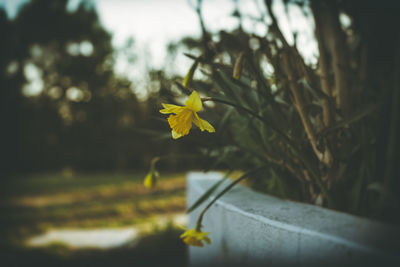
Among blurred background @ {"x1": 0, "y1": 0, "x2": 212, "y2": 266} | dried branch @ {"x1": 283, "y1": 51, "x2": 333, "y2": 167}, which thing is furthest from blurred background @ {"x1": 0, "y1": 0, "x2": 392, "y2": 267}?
dried branch @ {"x1": 283, "y1": 51, "x2": 333, "y2": 167}

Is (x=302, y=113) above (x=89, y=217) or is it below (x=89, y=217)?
above

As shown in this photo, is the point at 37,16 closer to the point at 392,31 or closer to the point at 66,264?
the point at 66,264

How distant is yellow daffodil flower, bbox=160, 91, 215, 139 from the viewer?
514mm

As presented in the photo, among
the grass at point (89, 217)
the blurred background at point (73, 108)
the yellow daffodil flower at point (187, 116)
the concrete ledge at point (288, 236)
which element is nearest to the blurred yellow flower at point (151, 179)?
the concrete ledge at point (288, 236)

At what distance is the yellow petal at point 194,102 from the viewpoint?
51 centimetres

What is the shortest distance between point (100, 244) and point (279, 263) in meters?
2.22

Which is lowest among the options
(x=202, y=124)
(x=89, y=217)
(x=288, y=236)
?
(x=89, y=217)

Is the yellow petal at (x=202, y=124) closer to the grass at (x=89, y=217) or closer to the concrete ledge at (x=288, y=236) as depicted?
the concrete ledge at (x=288, y=236)

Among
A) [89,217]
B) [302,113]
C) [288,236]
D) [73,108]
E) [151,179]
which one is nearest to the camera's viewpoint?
[288,236]

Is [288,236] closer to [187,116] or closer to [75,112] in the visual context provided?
[187,116]

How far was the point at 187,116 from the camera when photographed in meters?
0.54

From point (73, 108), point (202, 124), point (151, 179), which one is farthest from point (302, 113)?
point (73, 108)

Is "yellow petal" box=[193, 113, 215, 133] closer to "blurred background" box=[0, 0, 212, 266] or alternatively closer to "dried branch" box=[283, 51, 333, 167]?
"dried branch" box=[283, 51, 333, 167]

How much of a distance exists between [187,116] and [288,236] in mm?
279
